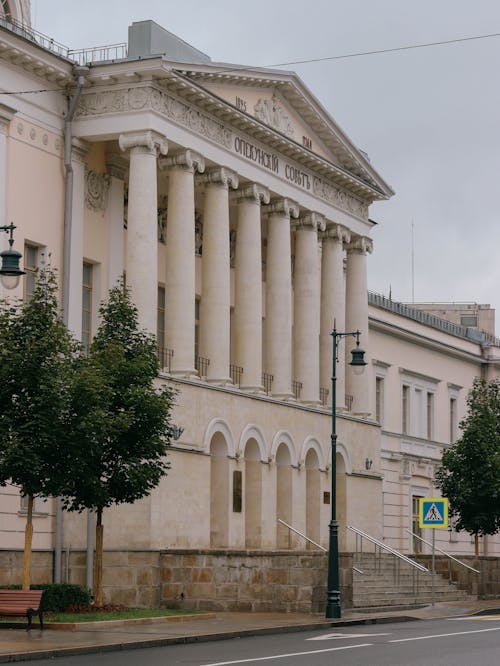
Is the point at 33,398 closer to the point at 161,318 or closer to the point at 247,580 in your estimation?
the point at 247,580

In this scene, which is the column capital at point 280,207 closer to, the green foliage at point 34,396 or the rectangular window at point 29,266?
the rectangular window at point 29,266

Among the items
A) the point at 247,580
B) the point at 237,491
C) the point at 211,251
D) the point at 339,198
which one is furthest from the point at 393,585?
the point at 339,198

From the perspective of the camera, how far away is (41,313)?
101 feet

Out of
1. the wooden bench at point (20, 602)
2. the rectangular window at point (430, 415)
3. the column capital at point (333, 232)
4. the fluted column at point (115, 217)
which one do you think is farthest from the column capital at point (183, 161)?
the rectangular window at point (430, 415)

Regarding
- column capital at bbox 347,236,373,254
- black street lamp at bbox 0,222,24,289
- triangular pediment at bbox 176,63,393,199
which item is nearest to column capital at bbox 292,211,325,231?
triangular pediment at bbox 176,63,393,199

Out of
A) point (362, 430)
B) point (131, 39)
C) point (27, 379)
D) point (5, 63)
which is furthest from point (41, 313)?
point (362, 430)

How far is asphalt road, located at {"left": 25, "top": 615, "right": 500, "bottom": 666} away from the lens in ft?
71.2

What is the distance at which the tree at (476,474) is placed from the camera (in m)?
50.6

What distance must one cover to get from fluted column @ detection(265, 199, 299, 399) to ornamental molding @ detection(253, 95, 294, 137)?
2.32 metres

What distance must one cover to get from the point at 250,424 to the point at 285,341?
3.92m

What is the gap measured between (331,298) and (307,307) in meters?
2.16

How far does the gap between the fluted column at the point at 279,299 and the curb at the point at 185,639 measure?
38.0ft

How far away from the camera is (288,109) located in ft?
154

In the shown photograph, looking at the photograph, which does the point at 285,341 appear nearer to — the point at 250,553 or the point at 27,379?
the point at 250,553
